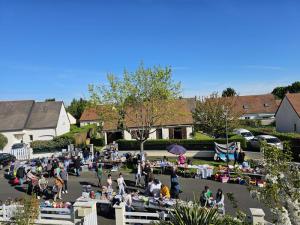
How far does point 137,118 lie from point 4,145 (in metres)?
20.0

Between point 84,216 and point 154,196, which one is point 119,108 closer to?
point 154,196

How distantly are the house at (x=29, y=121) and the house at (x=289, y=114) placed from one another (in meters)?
30.3

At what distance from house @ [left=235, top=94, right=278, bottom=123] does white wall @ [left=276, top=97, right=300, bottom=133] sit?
1809cm

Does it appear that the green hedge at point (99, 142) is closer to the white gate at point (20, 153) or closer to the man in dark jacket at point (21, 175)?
the white gate at point (20, 153)

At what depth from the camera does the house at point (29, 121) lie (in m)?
46.5

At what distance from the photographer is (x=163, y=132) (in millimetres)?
43062

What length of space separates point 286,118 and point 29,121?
112ft

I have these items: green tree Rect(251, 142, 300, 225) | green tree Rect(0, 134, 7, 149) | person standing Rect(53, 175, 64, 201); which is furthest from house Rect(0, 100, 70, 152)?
green tree Rect(251, 142, 300, 225)

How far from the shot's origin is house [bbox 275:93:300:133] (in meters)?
47.5

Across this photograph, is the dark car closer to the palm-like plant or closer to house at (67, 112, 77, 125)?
the palm-like plant

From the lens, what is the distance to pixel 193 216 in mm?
11727

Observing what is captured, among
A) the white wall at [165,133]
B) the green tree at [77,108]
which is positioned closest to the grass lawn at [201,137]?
the white wall at [165,133]

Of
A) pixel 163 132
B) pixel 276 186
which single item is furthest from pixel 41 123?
pixel 276 186

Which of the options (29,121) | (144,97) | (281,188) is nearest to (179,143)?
(144,97)
